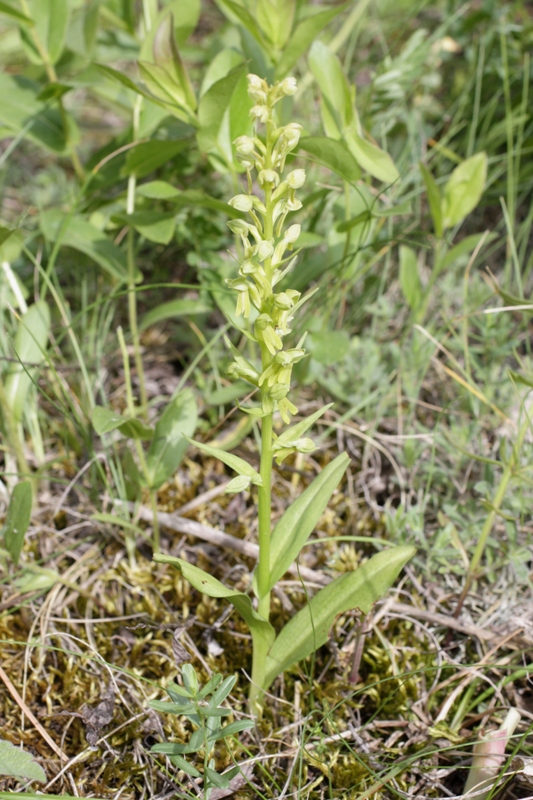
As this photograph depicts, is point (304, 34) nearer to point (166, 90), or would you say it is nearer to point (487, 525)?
point (166, 90)

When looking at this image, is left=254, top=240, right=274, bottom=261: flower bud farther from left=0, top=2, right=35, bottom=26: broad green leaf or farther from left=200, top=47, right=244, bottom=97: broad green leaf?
left=0, top=2, right=35, bottom=26: broad green leaf

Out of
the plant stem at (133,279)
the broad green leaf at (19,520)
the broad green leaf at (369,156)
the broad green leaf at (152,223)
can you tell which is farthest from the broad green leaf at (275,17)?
the broad green leaf at (19,520)

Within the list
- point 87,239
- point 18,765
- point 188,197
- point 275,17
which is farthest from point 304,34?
point 18,765

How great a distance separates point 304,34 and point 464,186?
0.78m

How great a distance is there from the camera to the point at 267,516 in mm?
1535

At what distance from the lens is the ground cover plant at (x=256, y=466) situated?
1.59m

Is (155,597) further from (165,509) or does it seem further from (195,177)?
(195,177)

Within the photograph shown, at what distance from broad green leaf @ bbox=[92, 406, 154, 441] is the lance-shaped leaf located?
1.02ft

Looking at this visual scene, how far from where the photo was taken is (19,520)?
1878mm

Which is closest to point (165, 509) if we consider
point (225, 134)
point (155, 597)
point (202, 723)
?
point (155, 597)

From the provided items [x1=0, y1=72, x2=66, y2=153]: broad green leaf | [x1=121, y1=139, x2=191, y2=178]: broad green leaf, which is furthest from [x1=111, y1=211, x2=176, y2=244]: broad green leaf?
[x1=0, y1=72, x2=66, y2=153]: broad green leaf

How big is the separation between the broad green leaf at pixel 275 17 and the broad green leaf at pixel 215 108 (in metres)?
0.41

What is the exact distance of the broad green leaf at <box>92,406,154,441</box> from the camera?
1.72m

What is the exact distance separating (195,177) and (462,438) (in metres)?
1.77
